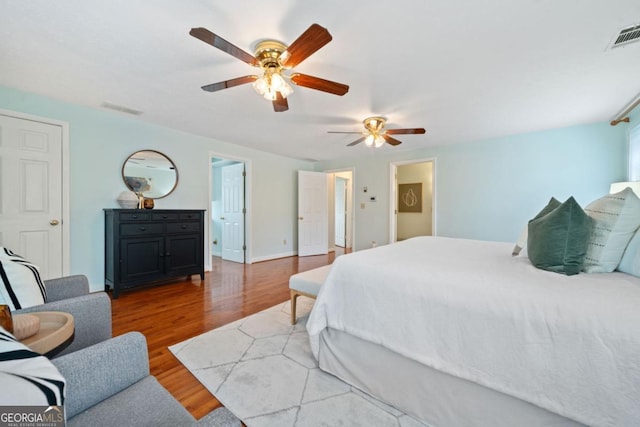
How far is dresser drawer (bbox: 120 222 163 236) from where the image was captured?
10.2 ft

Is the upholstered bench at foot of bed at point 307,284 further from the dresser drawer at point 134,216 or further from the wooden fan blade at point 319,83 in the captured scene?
the dresser drawer at point 134,216

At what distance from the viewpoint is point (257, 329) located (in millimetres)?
2273

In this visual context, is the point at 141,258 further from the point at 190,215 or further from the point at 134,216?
the point at 190,215

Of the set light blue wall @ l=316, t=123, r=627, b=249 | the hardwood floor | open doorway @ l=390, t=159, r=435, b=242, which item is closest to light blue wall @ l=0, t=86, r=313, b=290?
the hardwood floor

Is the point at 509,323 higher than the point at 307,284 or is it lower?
higher

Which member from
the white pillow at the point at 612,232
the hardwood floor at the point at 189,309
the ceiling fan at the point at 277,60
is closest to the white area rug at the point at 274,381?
the hardwood floor at the point at 189,309

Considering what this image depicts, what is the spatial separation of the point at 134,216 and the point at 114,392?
2873 millimetres

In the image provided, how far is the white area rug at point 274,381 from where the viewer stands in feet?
4.39

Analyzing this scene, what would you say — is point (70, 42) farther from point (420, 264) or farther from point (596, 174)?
point (596, 174)

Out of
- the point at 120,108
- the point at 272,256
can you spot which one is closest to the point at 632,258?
the point at 120,108

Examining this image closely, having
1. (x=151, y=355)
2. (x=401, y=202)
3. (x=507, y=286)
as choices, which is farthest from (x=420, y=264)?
(x=401, y=202)

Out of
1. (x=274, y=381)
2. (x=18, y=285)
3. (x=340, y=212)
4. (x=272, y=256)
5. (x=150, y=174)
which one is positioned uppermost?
(x=150, y=174)

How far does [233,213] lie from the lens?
527cm

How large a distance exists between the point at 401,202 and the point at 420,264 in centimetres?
558
